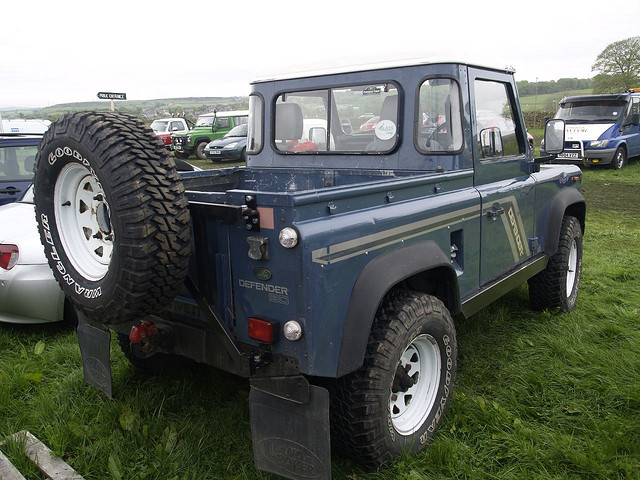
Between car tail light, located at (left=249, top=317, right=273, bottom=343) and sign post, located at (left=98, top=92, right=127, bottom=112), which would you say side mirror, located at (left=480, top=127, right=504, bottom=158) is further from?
sign post, located at (left=98, top=92, right=127, bottom=112)

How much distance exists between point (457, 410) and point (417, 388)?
16.7 inches

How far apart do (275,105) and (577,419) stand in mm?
2943

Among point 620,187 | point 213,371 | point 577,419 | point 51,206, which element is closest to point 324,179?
point 213,371

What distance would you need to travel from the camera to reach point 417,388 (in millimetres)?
2928

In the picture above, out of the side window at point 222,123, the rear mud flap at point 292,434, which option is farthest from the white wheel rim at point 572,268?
the side window at point 222,123

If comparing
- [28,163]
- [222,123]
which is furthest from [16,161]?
[222,123]

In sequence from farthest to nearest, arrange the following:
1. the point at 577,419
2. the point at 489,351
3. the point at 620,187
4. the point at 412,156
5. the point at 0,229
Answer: the point at 620,187 → the point at 0,229 → the point at 489,351 → the point at 412,156 → the point at 577,419

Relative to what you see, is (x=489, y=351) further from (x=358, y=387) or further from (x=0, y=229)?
(x=0, y=229)

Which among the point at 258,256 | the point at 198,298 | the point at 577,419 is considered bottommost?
the point at 577,419

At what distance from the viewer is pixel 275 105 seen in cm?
417

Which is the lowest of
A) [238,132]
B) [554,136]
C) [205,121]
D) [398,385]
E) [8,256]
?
[398,385]

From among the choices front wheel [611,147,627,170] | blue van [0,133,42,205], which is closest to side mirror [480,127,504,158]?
blue van [0,133,42,205]

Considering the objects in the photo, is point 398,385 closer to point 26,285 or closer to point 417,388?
point 417,388

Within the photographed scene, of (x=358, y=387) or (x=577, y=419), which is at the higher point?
(x=358, y=387)
